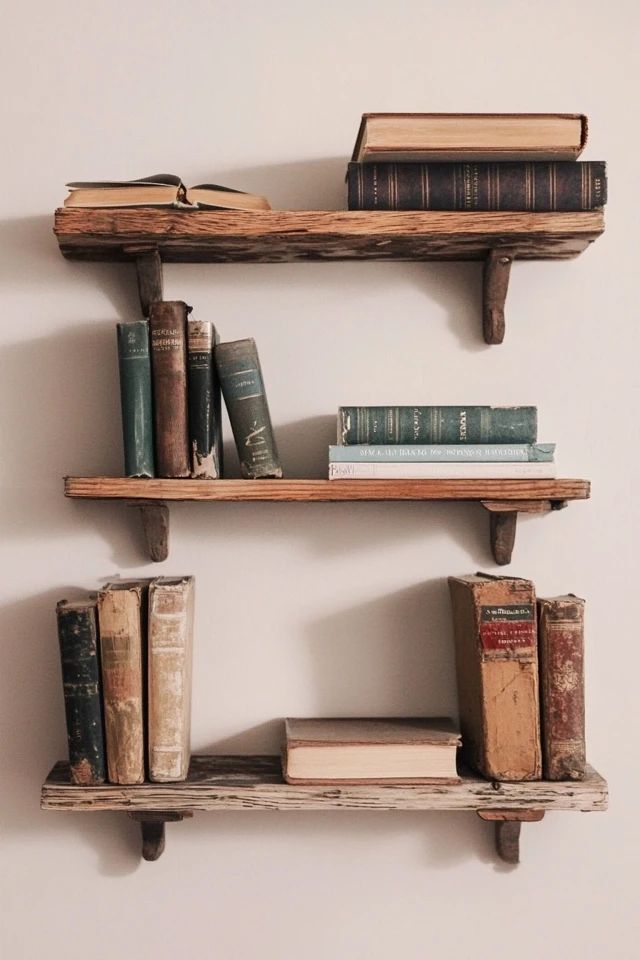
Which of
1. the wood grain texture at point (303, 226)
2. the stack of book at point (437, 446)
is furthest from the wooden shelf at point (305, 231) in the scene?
the stack of book at point (437, 446)

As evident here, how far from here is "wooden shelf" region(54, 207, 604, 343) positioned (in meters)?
1.19

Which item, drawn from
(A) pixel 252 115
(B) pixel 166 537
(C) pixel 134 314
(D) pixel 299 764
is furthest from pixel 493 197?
(D) pixel 299 764

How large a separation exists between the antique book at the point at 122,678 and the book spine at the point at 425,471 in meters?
0.31

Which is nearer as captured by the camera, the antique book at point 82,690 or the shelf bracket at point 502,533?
the antique book at point 82,690

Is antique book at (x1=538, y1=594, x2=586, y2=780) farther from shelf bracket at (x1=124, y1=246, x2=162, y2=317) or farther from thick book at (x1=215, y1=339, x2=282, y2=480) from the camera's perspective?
shelf bracket at (x1=124, y1=246, x2=162, y2=317)

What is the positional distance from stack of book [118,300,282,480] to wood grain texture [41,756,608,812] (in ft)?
1.34

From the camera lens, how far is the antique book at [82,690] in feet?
3.91

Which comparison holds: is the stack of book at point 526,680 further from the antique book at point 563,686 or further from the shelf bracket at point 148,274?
the shelf bracket at point 148,274

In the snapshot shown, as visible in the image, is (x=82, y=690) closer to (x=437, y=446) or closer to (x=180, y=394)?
(x=180, y=394)

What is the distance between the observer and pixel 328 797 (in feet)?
3.93

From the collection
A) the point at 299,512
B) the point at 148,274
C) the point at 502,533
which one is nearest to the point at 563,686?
the point at 502,533

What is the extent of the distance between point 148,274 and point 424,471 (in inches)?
18.6

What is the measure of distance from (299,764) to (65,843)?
0.40m

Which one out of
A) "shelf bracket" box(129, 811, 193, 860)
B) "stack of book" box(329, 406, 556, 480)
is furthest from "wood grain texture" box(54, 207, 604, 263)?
"shelf bracket" box(129, 811, 193, 860)
